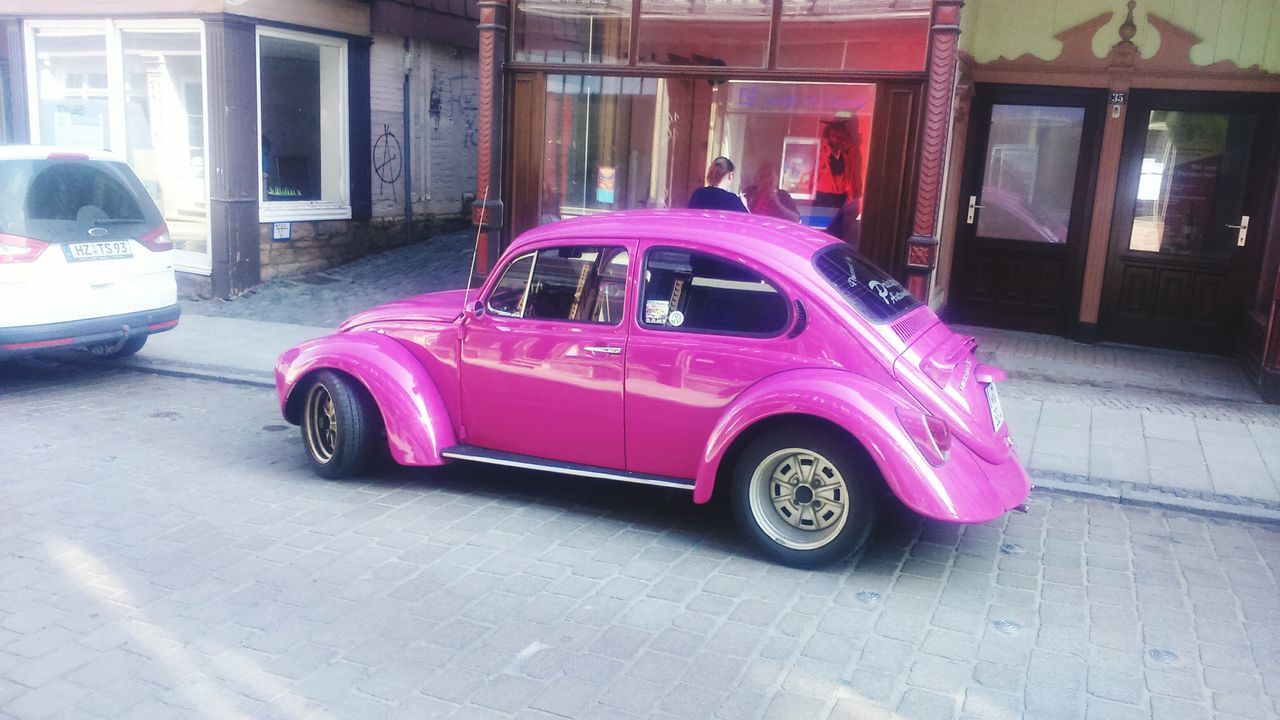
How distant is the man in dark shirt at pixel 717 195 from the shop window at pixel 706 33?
5.96 feet

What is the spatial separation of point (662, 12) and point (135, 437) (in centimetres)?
611

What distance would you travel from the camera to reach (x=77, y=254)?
8.09 metres

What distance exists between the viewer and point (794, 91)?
9609 millimetres

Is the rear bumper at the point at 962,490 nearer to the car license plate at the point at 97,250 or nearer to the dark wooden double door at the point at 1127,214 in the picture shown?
the dark wooden double door at the point at 1127,214

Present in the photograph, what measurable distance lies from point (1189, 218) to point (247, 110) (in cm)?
1013

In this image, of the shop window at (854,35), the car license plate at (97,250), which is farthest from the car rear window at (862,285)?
the car license plate at (97,250)

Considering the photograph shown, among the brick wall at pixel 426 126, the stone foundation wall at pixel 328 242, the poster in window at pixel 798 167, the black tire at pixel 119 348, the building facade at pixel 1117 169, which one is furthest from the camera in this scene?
the brick wall at pixel 426 126

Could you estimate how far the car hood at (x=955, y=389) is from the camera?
4.86 metres

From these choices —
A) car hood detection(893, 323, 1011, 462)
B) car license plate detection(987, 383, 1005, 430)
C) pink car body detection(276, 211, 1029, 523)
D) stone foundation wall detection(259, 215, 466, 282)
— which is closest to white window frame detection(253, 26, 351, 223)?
stone foundation wall detection(259, 215, 466, 282)

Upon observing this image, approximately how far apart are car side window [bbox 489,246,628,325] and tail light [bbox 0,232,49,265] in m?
4.28

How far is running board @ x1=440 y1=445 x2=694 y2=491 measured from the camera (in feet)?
17.4

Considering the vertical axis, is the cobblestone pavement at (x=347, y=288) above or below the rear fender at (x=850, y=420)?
below

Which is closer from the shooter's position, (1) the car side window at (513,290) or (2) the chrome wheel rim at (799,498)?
(2) the chrome wheel rim at (799,498)

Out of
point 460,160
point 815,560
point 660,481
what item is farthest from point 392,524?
point 460,160
